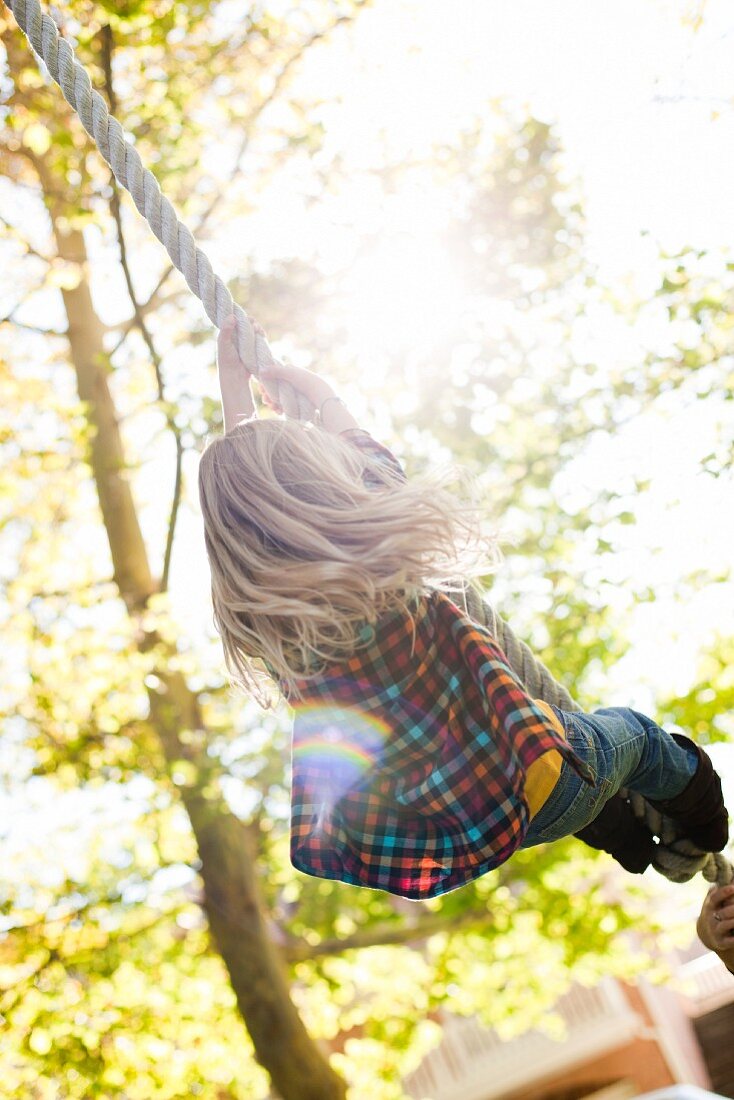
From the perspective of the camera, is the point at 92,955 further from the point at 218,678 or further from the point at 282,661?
the point at 282,661

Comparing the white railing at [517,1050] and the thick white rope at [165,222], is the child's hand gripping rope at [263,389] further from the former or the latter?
the white railing at [517,1050]

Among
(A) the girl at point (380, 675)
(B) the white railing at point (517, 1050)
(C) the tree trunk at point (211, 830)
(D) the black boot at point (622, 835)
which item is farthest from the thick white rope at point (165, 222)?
(B) the white railing at point (517, 1050)

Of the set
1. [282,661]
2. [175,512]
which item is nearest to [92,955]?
[175,512]

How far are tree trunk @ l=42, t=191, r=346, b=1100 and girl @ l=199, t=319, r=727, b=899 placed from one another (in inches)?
167

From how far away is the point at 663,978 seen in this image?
8.77 metres

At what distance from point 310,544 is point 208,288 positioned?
34.4 inches

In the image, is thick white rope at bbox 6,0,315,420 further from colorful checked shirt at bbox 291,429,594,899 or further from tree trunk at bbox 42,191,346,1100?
tree trunk at bbox 42,191,346,1100

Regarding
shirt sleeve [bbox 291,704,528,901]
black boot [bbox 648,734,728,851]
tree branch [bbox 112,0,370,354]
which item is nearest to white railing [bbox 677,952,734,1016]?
tree branch [bbox 112,0,370,354]

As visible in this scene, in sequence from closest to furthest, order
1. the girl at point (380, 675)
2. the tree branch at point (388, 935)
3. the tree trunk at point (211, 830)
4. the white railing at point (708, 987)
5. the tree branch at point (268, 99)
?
the girl at point (380, 675) → the tree trunk at point (211, 830) → the tree branch at point (268, 99) → the tree branch at point (388, 935) → the white railing at point (708, 987)

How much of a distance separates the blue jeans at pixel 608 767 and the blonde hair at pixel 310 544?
50cm

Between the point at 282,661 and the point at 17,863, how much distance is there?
6.24 metres

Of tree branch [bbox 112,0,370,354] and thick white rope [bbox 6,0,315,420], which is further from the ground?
tree branch [bbox 112,0,370,354]

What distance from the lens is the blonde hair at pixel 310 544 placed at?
89.8 inches

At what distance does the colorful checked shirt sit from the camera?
229 centimetres
